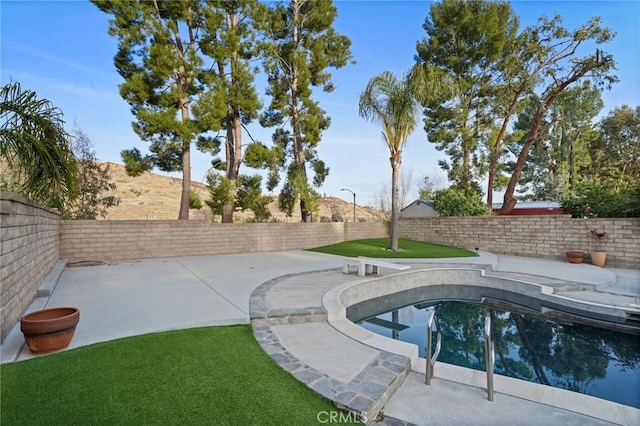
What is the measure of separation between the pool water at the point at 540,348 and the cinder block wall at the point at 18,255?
466cm

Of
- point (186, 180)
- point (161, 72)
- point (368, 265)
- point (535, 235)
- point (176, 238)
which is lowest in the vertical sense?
point (368, 265)

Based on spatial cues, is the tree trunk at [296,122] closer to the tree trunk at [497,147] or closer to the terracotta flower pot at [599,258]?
the tree trunk at [497,147]

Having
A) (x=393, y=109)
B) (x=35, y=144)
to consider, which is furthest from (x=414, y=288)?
(x=35, y=144)

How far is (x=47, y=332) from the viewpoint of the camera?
9.16 ft

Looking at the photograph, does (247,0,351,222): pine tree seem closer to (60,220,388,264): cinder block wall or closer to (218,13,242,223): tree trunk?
(60,220,388,264): cinder block wall

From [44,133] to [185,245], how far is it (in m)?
6.47

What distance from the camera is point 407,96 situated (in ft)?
33.4

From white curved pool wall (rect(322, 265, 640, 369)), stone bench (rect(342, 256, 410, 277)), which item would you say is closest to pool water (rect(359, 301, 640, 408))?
white curved pool wall (rect(322, 265, 640, 369))

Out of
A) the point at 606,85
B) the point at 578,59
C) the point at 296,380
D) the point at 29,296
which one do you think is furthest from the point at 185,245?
the point at 606,85

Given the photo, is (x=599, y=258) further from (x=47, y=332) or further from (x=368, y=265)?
(x=47, y=332)

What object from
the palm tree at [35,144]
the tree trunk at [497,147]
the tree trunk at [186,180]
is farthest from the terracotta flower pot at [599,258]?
the tree trunk at [186,180]

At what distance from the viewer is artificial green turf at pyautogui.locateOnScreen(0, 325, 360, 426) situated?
200 centimetres

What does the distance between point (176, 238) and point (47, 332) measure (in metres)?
7.78

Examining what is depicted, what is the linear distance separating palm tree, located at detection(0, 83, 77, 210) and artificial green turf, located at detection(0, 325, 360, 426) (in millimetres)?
2889
